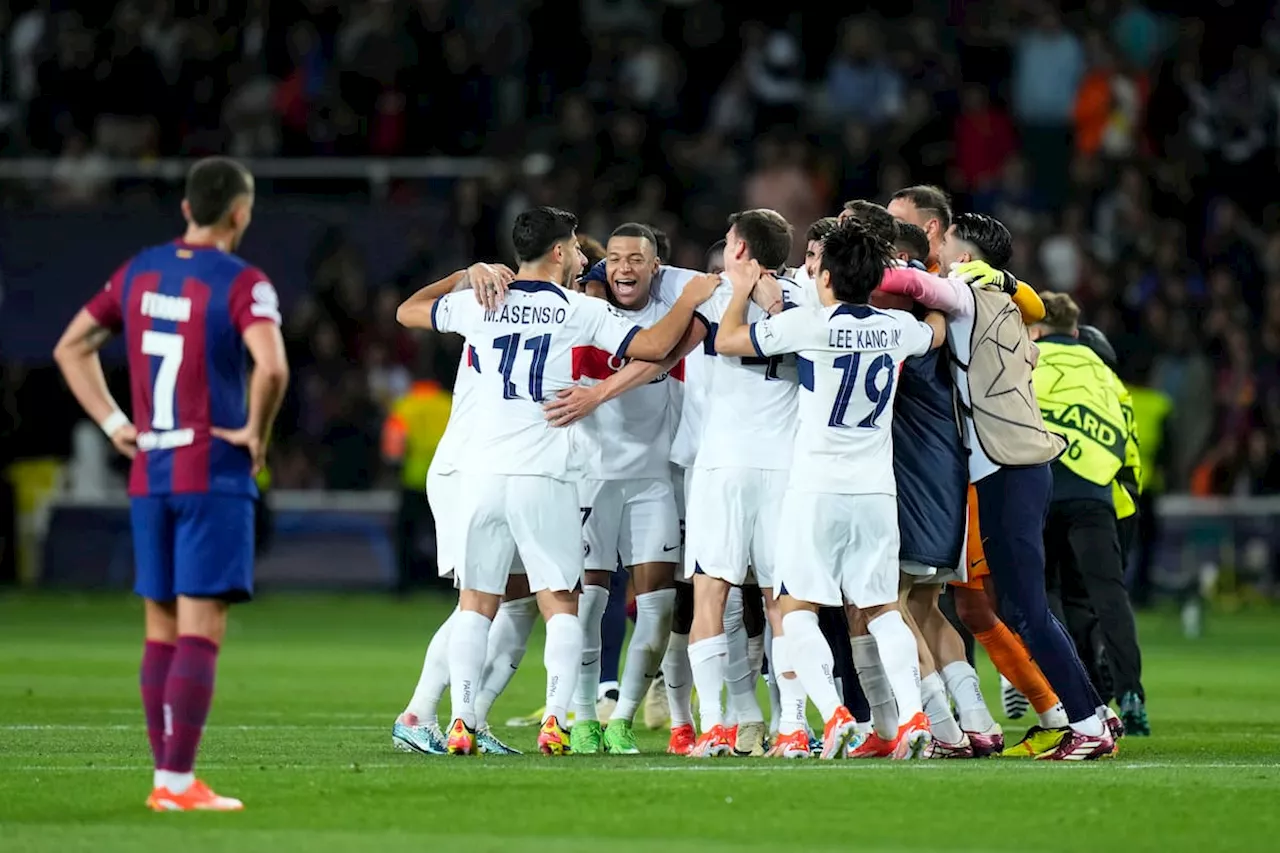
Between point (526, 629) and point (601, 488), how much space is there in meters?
0.77

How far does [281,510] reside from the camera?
24547mm

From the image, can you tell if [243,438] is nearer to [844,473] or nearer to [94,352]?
[94,352]

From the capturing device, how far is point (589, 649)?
1123 cm

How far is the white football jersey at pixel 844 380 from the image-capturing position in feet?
32.5

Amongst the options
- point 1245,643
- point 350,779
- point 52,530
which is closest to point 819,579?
point 350,779

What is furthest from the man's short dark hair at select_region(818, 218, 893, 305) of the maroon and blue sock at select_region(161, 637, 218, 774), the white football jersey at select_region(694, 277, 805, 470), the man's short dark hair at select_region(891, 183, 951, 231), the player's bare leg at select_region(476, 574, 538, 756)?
the maroon and blue sock at select_region(161, 637, 218, 774)

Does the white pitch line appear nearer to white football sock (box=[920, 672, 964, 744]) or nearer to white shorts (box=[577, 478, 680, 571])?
white football sock (box=[920, 672, 964, 744])

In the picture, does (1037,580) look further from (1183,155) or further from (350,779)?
(1183,155)

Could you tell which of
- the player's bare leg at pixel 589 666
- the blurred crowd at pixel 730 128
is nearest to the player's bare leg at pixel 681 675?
the player's bare leg at pixel 589 666

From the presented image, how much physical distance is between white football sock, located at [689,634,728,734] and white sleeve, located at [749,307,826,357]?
139cm

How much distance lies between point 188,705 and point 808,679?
2.93 meters

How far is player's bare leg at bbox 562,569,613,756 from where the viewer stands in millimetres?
10625

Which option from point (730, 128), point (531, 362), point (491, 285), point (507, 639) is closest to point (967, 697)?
point (507, 639)

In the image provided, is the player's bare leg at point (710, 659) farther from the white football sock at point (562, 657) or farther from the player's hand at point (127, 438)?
the player's hand at point (127, 438)
